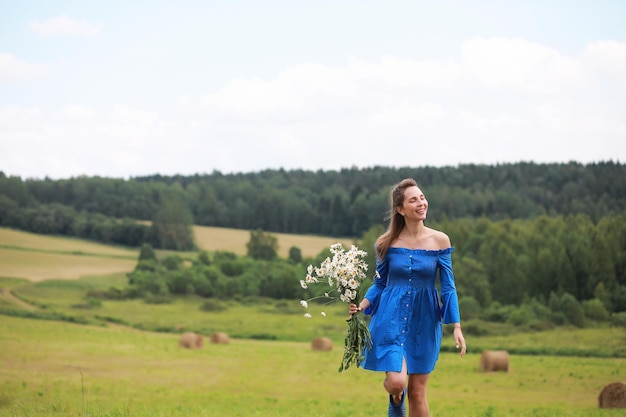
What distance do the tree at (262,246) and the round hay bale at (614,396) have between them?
70.1m

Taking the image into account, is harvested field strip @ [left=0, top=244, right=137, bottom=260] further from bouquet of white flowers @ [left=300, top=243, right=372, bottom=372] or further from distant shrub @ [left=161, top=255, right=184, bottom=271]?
bouquet of white flowers @ [left=300, top=243, right=372, bottom=372]

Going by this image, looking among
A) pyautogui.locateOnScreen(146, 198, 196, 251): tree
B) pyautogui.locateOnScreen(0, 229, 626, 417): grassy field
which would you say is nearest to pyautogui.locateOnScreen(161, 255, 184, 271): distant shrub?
pyautogui.locateOnScreen(146, 198, 196, 251): tree

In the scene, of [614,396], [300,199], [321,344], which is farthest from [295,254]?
[614,396]

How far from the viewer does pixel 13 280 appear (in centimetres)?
6431

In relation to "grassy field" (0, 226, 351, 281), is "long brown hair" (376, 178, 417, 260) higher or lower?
higher

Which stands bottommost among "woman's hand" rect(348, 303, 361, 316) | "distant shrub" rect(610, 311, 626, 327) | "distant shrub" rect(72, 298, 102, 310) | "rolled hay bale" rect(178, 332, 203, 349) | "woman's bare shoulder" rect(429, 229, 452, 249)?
"distant shrub" rect(72, 298, 102, 310)

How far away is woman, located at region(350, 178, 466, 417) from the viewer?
7.27m

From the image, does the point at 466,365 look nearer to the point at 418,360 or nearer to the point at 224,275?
the point at 418,360

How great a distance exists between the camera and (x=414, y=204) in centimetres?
733

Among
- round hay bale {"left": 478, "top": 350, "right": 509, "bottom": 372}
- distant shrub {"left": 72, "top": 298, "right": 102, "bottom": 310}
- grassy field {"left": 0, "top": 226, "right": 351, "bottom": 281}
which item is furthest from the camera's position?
Result: grassy field {"left": 0, "top": 226, "right": 351, "bottom": 281}

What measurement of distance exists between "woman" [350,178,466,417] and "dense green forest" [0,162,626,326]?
44.9 m

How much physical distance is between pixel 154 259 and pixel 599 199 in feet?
158

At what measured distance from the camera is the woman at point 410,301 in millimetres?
7273

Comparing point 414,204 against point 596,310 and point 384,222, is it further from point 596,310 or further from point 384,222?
point 384,222
